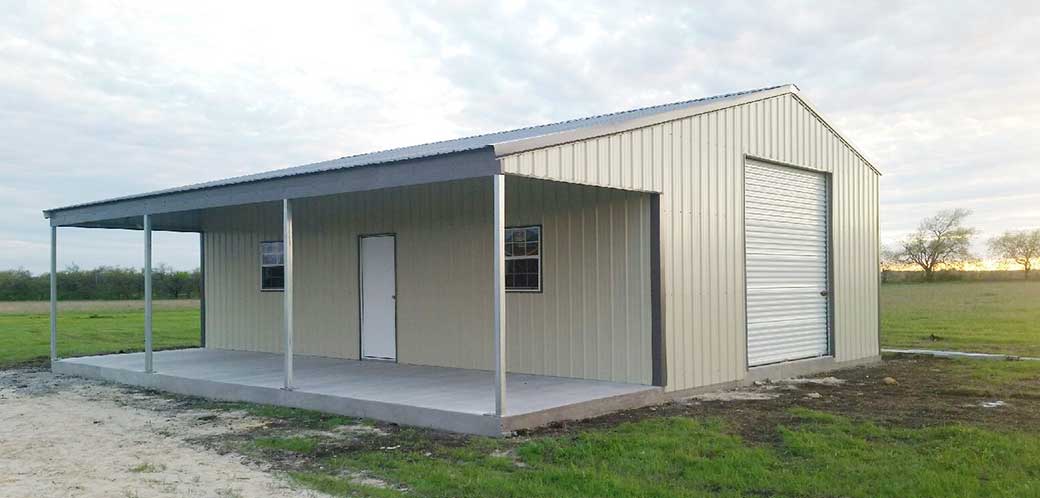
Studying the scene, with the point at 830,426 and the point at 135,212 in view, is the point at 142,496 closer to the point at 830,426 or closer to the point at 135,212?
the point at 830,426

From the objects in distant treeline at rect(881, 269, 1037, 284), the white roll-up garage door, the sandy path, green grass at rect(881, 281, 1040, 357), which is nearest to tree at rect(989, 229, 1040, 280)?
distant treeline at rect(881, 269, 1037, 284)

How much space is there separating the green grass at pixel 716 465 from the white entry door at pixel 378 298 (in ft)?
17.3

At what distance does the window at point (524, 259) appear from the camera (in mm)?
10164

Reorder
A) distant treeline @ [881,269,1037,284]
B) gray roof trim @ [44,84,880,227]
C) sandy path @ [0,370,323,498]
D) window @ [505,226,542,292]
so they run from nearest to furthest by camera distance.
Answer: sandy path @ [0,370,323,498]
gray roof trim @ [44,84,880,227]
window @ [505,226,542,292]
distant treeline @ [881,269,1037,284]

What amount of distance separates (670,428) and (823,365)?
520cm

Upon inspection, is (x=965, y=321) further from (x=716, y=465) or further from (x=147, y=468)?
(x=147, y=468)

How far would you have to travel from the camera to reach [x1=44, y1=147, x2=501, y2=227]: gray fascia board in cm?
736

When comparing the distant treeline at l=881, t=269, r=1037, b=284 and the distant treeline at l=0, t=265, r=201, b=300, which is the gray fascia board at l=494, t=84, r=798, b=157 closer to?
the distant treeline at l=0, t=265, r=201, b=300

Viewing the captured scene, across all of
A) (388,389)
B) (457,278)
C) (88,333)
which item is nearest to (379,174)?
(388,389)

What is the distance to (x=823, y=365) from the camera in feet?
38.1

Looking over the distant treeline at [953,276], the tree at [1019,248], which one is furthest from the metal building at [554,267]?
the tree at [1019,248]

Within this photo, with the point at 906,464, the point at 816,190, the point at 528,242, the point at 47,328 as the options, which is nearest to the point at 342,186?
the point at 528,242

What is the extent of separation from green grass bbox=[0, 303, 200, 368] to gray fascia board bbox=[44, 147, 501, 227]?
12.8 ft

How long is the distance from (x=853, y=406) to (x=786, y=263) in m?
2.92
